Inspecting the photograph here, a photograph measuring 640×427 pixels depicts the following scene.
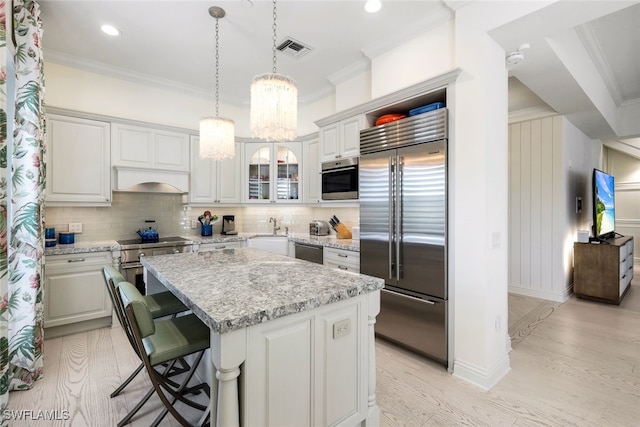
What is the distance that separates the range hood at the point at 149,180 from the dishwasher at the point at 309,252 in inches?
68.0

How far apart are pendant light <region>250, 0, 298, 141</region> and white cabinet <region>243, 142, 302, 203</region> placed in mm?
2717

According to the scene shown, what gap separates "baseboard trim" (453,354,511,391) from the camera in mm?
2234

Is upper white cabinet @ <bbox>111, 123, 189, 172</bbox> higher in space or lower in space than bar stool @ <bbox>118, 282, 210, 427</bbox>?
higher

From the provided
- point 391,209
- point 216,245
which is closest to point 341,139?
point 391,209

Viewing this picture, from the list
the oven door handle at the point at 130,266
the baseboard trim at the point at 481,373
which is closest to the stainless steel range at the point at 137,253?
the oven door handle at the point at 130,266

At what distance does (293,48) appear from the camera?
3.23m

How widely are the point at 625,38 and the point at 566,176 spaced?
186 cm

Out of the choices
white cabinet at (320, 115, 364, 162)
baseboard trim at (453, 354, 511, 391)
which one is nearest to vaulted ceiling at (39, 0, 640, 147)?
white cabinet at (320, 115, 364, 162)

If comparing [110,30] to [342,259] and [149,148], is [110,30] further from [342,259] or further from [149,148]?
[342,259]

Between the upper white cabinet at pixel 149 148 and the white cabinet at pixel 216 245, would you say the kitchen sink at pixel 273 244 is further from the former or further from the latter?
the upper white cabinet at pixel 149 148

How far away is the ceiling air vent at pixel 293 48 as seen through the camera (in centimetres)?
311

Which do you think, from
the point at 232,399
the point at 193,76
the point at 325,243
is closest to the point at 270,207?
the point at 325,243

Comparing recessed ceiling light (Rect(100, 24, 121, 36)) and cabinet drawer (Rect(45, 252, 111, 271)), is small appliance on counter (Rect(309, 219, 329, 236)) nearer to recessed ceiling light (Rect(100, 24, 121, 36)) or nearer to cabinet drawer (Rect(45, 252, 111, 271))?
cabinet drawer (Rect(45, 252, 111, 271))

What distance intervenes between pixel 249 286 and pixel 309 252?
88.0 inches
